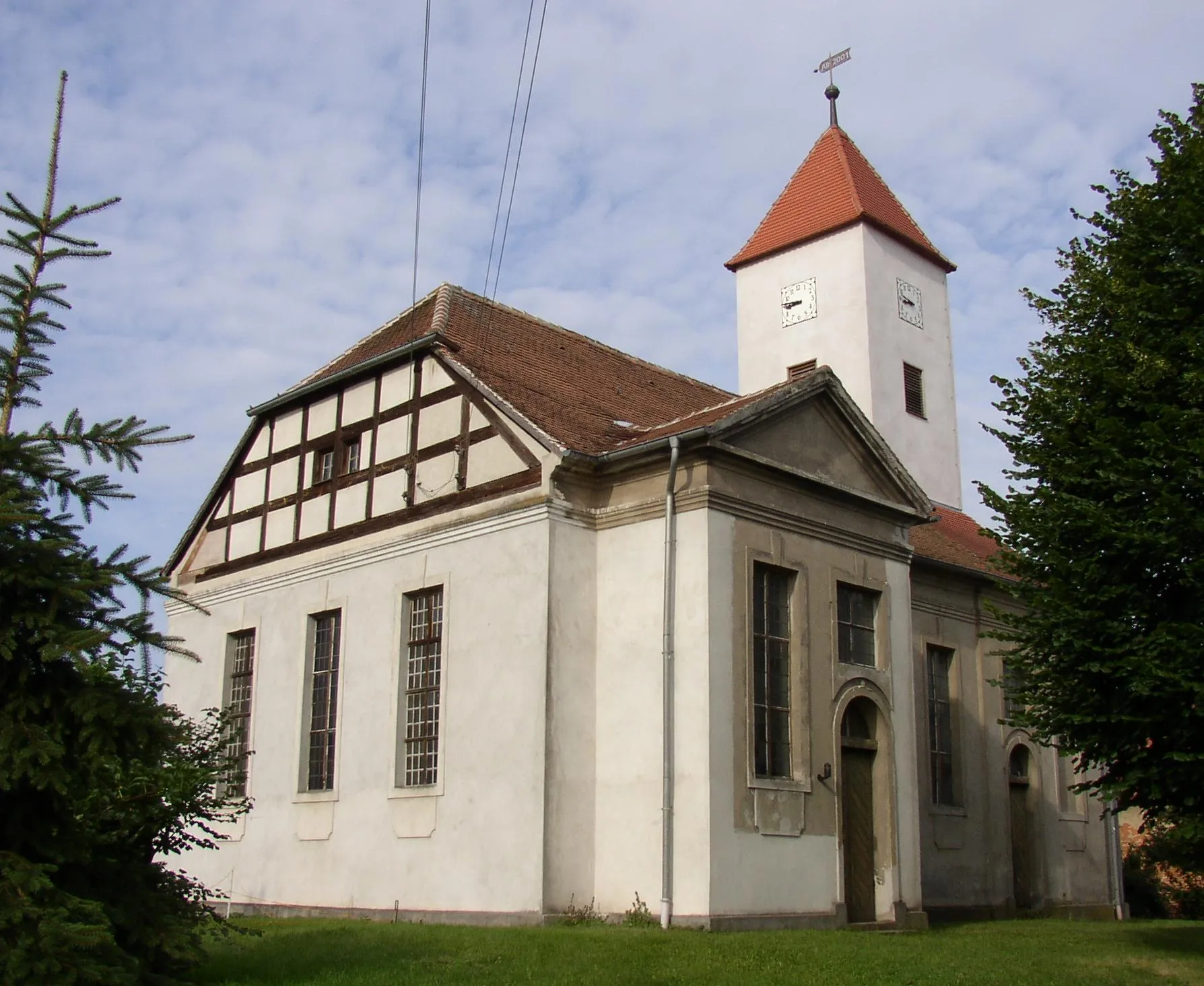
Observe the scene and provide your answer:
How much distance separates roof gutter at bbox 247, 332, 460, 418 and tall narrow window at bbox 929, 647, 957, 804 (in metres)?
10.3

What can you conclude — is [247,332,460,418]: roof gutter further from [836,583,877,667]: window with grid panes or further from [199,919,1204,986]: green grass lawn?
[199,919,1204,986]: green grass lawn

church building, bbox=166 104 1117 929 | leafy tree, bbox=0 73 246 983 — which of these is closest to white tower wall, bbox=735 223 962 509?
church building, bbox=166 104 1117 929

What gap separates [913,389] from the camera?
91.1 ft

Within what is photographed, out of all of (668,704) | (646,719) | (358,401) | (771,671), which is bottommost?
(646,719)

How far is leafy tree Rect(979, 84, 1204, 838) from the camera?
494 inches

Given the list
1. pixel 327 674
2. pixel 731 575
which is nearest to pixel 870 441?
pixel 731 575

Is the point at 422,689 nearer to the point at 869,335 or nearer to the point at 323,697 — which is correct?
the point at 323,697

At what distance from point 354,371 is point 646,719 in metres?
7.67

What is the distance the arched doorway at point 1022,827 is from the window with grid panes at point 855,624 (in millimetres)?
6656

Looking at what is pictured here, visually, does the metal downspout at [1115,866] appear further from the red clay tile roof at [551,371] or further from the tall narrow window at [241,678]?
the tall narrow window at [241,678]

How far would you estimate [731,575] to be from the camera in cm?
1644

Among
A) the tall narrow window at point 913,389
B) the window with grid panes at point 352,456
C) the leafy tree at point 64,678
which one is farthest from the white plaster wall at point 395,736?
the tall narrow window at point 913,389

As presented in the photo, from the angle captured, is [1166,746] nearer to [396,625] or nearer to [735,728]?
[735,728]

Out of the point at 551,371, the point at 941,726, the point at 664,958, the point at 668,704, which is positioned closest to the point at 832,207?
the point at 551,371
